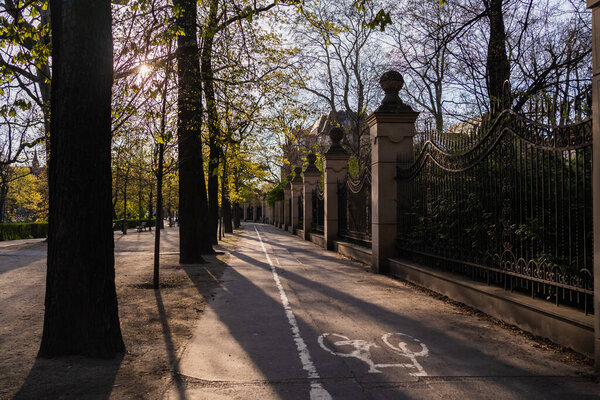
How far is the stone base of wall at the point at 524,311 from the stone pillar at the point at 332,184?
10202 millimetres

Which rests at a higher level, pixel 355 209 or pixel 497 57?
pixel 497 57

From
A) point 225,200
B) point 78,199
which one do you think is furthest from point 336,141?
point 78,199

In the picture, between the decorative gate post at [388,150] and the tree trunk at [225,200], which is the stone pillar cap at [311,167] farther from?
the decorative gate post at [388,150]

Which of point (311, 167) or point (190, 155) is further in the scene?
point (311, 167)

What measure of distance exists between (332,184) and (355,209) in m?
3.65

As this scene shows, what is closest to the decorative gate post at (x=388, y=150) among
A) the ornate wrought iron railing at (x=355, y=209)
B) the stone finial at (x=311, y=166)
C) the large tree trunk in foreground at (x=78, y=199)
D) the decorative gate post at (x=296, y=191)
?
the ornate wrought iron railing at (x=355, y=209)

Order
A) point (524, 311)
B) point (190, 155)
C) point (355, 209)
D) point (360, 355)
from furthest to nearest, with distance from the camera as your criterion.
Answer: point (355, 209), point (190, 155), point (524, 311), point (360, 355)

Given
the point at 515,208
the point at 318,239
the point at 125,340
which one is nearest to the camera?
the point at 125,340

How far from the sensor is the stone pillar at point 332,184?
19109 mm

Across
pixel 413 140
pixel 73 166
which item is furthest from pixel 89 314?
pixel 413 140

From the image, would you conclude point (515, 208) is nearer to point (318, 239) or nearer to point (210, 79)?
point (210, 79)

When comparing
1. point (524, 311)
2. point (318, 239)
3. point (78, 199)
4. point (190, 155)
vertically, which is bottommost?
point (318, 239)

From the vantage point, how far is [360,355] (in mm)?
4965

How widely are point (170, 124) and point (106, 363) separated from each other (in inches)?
278
